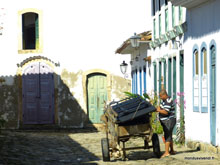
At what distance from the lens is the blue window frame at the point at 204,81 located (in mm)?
14088

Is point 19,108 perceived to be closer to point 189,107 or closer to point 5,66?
point 5,66

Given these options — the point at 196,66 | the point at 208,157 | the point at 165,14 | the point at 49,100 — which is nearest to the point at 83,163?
the point at 208,157

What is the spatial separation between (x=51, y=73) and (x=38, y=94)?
121 cm

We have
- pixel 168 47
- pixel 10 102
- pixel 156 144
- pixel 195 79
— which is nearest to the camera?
pixel 156 144

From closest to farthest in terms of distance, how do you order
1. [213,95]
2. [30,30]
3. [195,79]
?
[213,95] < [195,79] < [30,30]

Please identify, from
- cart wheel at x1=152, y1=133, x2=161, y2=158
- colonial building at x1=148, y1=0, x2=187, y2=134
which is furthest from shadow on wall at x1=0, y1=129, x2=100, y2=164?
colonial building at x1=148, y1=0, x2=187, y2=134

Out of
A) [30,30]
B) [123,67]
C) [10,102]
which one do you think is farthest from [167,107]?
[30,30]

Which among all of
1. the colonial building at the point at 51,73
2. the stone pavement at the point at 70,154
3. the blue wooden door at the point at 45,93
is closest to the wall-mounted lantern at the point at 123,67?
the colonial building at the point at 51,73

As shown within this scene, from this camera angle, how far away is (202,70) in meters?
14.5

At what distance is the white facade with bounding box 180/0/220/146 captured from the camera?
523 inches

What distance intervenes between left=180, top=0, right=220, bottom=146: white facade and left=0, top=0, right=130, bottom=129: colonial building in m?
12.5

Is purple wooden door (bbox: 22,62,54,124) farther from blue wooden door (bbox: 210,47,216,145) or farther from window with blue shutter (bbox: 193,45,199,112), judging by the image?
blue wooden door (bbox: 210,47,216,145)

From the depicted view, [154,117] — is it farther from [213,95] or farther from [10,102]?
[10,102]

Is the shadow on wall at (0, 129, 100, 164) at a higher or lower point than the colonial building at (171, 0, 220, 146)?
lower
